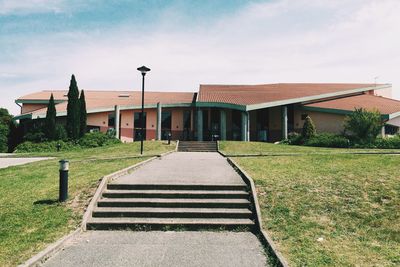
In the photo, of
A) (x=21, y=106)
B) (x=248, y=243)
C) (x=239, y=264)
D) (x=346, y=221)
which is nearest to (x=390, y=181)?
(x=346, y=221)

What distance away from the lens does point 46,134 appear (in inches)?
992

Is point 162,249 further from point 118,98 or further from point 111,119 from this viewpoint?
point 118,98

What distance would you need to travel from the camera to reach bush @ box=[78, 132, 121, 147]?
2535 cm

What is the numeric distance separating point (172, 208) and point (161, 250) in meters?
1.93

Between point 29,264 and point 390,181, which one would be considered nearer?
point 29,264

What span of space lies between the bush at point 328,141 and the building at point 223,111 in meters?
3.47

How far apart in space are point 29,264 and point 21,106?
33.7 m

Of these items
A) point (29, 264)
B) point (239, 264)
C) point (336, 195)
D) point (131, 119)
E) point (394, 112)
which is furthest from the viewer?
point (131, 119)

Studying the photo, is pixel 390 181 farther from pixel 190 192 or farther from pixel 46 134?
pixel 46 134

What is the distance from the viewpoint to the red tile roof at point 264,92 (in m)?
28.2

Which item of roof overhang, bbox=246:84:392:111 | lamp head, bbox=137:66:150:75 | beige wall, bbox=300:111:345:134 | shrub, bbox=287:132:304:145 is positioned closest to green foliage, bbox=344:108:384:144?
beige wall, bbox=300:111:345:134

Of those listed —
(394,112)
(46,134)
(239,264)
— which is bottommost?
(239,264)

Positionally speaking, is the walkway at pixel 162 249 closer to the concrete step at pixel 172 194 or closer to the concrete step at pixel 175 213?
the concrete step at pixel 175 213

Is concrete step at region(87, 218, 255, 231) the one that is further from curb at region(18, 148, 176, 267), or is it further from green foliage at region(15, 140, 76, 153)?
green foliage at region(15, 140, 76, 153)
